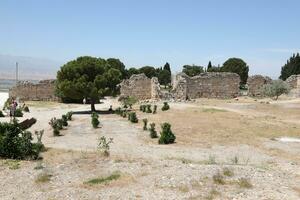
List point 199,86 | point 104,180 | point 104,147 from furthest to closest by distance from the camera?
point 199,86, point 104,147, point 104,180

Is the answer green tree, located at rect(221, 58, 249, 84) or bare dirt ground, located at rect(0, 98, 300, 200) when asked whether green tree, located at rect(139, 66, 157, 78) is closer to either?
green tree, located at rect(221, 58, 249, 84)

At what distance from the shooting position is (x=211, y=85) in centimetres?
4284

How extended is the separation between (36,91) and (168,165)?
36.3 metres

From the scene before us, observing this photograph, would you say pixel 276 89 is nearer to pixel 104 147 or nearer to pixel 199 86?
pixel 199 86

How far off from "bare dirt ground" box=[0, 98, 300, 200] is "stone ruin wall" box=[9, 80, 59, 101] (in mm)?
22945

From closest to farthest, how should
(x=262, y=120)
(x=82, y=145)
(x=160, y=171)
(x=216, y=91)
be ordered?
(x=160, y=171) < (x=82, y=145) < (x=262, y=120) < (x=216, y=91)

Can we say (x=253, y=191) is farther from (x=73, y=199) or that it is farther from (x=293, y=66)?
(x=293, y=66)

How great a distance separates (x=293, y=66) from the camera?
243ft

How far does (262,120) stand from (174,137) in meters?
8.75

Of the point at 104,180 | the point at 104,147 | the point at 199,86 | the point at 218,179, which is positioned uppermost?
the point at 199,86

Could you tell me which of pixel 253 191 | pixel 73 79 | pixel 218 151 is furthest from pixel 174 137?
pixel 73 79

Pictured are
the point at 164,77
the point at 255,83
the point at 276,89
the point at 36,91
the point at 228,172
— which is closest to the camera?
the point at 228,172

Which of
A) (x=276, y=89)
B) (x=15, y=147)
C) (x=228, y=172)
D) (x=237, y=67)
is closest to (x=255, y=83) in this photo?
(x=276, y=89)

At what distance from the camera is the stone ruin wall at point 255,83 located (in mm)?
44547
